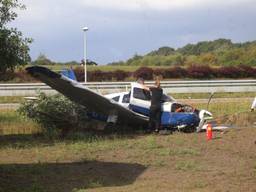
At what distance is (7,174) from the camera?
11.5m

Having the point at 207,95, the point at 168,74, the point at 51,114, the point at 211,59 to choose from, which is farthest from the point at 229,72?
the point at 51,114

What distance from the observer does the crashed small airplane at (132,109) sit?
1731 centimetres

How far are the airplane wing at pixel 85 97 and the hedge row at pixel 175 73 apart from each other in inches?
1071

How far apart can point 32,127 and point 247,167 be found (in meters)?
8.56

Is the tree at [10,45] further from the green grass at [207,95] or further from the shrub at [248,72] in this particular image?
the shrub at [248,72]

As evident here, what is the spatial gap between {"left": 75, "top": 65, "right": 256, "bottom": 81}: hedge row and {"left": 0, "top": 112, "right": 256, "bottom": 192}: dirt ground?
28.7m

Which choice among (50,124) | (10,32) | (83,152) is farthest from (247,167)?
(50,124)

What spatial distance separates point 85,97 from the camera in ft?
57.5

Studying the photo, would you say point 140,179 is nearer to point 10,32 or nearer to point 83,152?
point 83,152

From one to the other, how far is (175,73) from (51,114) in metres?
30.9

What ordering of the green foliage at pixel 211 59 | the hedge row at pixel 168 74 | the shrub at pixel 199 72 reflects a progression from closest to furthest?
the hedge row at pixel 168 74, the shrub at pixel 199 72, the green foliage at pixel 211 59

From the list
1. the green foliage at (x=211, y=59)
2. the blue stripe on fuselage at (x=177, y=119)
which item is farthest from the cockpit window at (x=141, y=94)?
the green foliage at (x=211, y=59)

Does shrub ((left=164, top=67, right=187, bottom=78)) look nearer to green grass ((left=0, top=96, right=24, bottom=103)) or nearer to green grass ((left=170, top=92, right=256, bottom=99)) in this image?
green grass ((left=170, top=92, right=256, bottom=99))

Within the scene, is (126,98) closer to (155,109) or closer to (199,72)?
(155,109)
